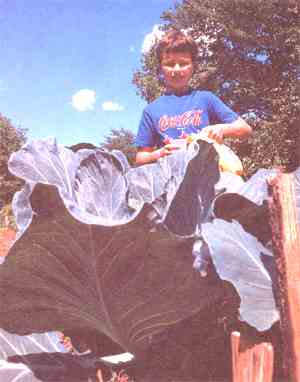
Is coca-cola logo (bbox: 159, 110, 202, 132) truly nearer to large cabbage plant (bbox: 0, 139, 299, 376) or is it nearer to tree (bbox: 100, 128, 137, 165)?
large cabbage plant (bbox: 0, 139, 299, 376)

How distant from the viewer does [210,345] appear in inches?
53.6

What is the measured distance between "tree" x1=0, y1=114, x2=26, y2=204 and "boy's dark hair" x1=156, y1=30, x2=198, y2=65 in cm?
2148

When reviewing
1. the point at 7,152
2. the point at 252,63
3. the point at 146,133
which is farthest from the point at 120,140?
the point at 146,133

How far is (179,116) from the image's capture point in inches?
91.6

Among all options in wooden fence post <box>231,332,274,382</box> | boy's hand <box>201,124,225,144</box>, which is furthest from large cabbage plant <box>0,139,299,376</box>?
boy's hand <box>201,124,225,144</box>

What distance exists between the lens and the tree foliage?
46.2ft

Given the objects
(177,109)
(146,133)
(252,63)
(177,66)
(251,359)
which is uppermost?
(252,63)

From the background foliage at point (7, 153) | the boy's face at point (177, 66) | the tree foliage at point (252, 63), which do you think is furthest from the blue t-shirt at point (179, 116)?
the background foliage at point (7, 153)

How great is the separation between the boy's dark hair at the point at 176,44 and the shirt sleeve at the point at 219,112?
0.26m

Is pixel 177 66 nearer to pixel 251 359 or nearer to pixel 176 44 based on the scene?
pixel 176 44

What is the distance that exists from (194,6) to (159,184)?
16.9 m

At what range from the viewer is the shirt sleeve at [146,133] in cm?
240

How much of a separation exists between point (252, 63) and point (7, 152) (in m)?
17.1

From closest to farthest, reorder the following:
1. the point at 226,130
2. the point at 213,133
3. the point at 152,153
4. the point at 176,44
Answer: the point at 213,133 < the point at 226,130 < the point at 152,153 < the point at 176,44
